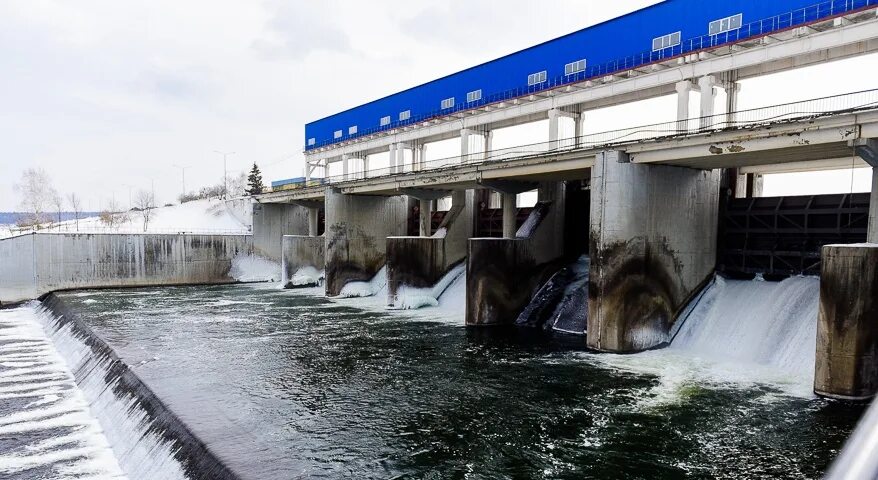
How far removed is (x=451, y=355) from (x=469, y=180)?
10886 mm

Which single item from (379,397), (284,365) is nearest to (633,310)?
(379,397)

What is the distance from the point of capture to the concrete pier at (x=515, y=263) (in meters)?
23.6

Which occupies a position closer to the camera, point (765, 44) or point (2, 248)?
point (765, 44)

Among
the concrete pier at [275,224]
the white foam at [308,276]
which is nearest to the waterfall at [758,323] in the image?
the white foam at [308,276]

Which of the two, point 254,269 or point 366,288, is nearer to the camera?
point 366,288

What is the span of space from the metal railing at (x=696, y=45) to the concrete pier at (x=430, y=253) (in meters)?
6.00

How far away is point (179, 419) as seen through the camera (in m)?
11.1

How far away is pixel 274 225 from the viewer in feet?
151

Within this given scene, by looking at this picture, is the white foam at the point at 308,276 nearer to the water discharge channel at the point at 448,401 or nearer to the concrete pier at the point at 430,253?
the concrete pier at the point at 430,253

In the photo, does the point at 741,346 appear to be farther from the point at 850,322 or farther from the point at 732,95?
the point at 732,95

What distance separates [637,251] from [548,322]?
5.79 m

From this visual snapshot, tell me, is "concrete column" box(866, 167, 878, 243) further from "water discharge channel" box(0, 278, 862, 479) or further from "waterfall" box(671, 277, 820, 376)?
"water discharge channel" box(0, 278, 862, 479)

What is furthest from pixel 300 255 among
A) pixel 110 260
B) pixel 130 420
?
pixel 130 420

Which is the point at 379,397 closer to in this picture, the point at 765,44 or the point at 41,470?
the point at 41,470
